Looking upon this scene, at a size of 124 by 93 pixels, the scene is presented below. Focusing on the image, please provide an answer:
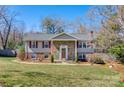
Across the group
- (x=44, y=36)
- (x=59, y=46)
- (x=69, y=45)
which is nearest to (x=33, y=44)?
(x=44, y=36)

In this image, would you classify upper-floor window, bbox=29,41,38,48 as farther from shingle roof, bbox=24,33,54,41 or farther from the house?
shingle roof, bbox=24,33,54,41

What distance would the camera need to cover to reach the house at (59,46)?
13625 millimetres

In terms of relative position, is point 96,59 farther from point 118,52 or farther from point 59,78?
point 59,78

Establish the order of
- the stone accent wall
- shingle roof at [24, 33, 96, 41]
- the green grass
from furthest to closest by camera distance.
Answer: the stone accent wall
shingle roof at [24, 33, 96, 41]
the green grass

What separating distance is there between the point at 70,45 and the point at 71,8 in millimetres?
6247

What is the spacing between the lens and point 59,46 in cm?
1398

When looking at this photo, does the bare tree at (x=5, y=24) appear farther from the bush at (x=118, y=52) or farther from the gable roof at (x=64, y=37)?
the bush at (x=118, y=52)

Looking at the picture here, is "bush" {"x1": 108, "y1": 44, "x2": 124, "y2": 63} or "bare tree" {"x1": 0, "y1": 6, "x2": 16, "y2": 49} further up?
"bare tree" {"x1": 0, "y1": 6, "x2": 16, "y2": 49}

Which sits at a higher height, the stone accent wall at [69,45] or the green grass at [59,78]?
the stone accent wall at [69,45]

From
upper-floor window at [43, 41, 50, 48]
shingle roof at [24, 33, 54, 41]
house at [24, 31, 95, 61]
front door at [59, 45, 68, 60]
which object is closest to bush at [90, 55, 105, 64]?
house at [24, 31, 95, 61]

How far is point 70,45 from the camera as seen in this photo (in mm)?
14000

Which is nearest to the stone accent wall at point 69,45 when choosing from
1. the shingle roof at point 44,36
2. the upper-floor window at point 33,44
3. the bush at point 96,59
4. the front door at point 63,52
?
the front door at point 63,52

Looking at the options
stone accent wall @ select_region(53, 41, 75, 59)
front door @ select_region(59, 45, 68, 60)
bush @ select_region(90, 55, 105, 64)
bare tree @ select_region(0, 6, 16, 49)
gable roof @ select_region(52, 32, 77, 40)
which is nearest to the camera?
bare tree @ select_region(0, 6, 16, 49)

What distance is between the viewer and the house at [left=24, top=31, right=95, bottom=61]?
13.6 metres
